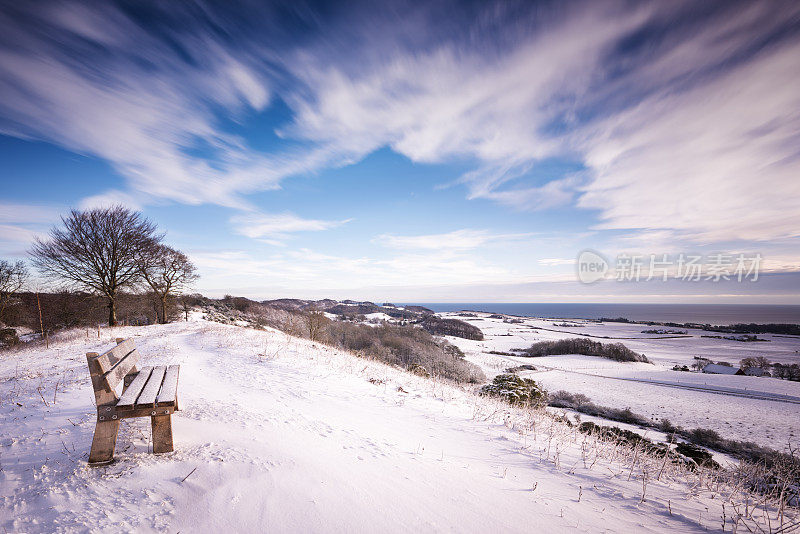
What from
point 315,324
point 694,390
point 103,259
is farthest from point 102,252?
point 694,390

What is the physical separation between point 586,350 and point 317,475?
231 feet

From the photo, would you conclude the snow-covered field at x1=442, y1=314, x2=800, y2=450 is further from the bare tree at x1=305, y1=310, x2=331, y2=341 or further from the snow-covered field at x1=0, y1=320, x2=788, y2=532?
the snow-covered field at x1=0, y1=320, x2=788, y2=532

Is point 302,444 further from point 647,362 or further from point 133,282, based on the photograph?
point 647,362

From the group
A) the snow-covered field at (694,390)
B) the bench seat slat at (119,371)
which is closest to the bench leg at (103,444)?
the bench seat slat at (119,371)

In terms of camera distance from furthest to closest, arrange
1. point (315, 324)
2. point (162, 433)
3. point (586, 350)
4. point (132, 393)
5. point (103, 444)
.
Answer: point (586, 350) < point (315, 324) < point (132, 393) < point (162, 433) < point (103, 444)

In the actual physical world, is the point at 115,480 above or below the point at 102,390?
below

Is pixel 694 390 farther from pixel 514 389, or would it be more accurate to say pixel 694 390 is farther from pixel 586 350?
pixel 514 389

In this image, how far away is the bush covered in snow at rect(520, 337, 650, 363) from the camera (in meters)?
52.6

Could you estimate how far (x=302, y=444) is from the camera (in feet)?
12.9

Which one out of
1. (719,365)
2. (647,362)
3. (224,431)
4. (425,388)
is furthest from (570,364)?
(224,431)

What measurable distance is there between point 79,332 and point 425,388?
2173cm

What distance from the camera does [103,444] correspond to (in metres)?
3.08

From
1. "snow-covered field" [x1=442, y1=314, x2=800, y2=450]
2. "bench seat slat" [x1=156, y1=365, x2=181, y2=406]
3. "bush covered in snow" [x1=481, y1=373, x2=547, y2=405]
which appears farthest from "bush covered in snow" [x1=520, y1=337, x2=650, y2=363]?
"bench seat slat" [x1=156, y1=365, x2=181, y2=406]

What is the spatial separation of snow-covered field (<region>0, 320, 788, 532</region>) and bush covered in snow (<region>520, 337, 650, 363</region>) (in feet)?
202
